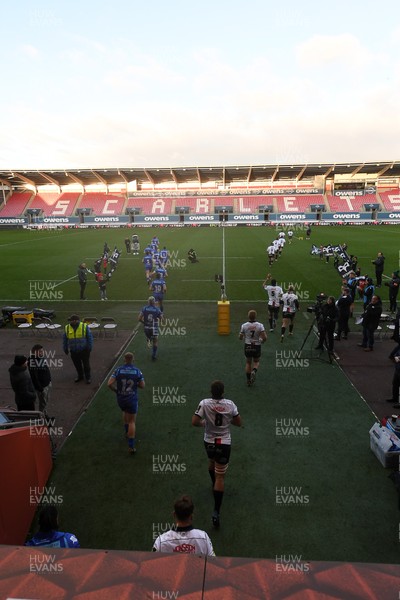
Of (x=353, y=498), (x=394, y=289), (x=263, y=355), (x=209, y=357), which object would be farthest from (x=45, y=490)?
(x=394, y=289)

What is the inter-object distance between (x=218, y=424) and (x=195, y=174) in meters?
72.3

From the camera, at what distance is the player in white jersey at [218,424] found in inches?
193

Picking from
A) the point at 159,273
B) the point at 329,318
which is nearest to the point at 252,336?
the point at 329,318

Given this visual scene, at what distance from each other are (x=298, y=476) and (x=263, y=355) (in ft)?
16.4

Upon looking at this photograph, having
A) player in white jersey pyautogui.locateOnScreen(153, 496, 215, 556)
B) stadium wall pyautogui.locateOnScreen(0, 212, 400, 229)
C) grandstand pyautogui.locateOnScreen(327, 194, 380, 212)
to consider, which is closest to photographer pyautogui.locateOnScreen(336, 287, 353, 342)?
player in white jersey pyautogui.locateOnScreen(153, 496, 215, 556)

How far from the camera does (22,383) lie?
21.4 ft

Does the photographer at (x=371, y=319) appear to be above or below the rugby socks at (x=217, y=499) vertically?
above

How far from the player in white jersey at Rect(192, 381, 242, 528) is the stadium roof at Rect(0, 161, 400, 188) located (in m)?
66.7

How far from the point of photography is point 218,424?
496 cm

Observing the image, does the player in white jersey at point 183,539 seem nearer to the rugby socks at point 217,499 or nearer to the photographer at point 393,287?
the rugby socks at point 217,499

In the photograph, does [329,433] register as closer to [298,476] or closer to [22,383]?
[298,476]

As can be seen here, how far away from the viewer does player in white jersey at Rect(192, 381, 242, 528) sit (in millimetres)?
4910

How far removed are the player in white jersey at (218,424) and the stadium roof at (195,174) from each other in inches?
2627

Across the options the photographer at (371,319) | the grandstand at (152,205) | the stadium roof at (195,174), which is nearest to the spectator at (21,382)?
the photographer at (371,319)
